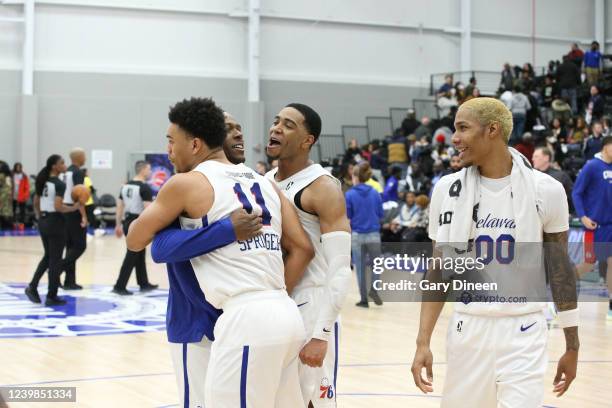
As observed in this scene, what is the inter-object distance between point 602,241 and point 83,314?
602 centimetres

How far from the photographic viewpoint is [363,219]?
12664 mm

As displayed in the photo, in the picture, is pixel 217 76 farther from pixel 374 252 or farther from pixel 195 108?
pixel 195 108

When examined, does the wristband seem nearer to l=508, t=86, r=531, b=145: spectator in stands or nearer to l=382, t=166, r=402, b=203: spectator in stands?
l=382, t=166, r=402, b=203: spectator in stands

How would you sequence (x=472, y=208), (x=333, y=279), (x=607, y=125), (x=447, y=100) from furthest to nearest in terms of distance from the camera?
(x=447, y=100) < (x=607, y=125) < (x=333, y=279) < (x=472, y=208)

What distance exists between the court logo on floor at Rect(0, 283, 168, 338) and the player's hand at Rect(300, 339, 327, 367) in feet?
20.5

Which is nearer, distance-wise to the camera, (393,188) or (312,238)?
(312,238)

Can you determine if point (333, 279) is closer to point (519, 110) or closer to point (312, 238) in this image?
point (312, 238)

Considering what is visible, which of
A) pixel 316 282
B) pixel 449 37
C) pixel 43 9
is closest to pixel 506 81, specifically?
pixel 449 37

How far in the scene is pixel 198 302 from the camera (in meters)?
3.93

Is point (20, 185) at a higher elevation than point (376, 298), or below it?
higher

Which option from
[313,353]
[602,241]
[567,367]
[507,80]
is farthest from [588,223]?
[507,80]

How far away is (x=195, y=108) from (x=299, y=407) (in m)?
1.32

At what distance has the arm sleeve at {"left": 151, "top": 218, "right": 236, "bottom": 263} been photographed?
377 cm

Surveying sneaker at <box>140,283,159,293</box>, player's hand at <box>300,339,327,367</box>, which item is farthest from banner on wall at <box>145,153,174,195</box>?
player's hand at <box>300,339,327,367</box>
